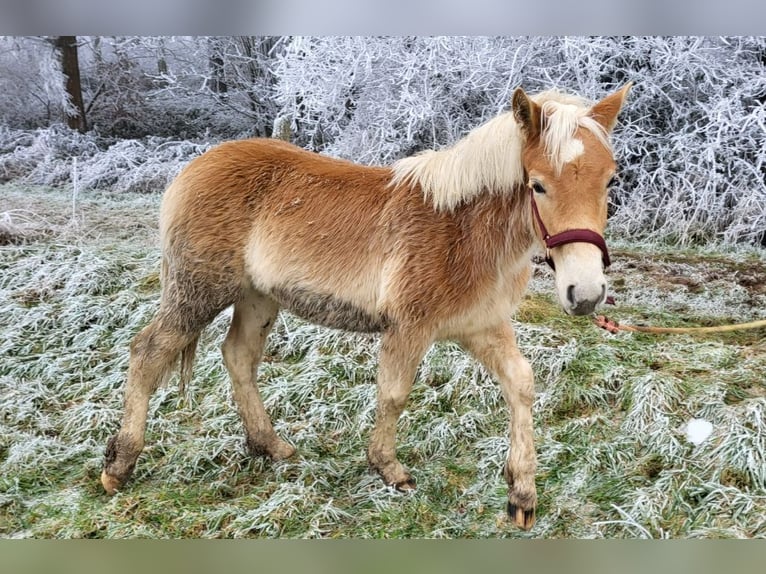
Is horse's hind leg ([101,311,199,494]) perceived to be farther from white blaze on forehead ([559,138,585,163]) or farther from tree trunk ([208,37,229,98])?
white blaze on forehead ([559,138,585,163])

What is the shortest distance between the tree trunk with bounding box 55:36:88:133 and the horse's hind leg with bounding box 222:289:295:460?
1.08 metres

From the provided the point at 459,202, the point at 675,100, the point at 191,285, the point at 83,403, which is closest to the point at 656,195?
the point at 675,100

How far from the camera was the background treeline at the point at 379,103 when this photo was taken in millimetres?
2395

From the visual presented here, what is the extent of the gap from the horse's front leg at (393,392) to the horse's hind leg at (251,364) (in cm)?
42

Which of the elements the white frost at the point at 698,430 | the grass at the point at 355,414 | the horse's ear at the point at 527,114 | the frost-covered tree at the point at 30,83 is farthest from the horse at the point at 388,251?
the frost-covered tree at the point at 30,83

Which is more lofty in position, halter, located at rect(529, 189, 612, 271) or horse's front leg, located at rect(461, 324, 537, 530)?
halter, located at rect(529, 189, 612, 271)

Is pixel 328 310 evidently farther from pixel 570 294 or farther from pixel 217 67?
pixel 217 67

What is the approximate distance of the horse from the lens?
1.70 meters

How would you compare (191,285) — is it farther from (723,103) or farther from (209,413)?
(723,103)

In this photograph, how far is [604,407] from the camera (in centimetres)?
236

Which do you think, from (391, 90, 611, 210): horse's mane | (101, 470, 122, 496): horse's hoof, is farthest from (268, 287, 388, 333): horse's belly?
(101, 470, 122, 496): horse's hoof

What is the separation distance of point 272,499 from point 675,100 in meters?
2.15

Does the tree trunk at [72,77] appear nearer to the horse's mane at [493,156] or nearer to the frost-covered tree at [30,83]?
the frost-covered tree at [30,83]

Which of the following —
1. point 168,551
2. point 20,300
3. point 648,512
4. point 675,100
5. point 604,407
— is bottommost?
point 168,551
